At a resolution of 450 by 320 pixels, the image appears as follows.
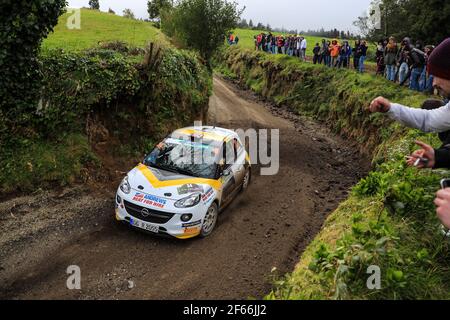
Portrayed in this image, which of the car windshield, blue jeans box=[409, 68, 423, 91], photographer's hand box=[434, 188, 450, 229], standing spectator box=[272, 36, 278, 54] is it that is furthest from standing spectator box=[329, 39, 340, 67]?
photographer's hand box=[434, 188, 450, 229]

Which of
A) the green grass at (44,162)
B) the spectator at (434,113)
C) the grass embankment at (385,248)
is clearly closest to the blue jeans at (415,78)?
the grass embankment at (385,248)

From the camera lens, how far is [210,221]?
873 centimetres

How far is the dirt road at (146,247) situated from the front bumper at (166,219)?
0.33 metres

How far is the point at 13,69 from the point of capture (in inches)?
376

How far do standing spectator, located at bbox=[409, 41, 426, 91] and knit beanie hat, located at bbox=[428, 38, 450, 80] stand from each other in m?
12.3

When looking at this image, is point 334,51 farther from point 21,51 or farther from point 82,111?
point 21,51

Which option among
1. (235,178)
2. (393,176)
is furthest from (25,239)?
(393,176)

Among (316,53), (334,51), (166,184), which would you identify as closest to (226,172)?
(166,184)

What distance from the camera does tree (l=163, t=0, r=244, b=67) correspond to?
21297mm

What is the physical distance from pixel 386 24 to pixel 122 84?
20872mm

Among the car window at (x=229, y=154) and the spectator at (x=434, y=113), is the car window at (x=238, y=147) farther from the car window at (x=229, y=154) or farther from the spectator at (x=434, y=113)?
the spectator at (x=434, y=113)

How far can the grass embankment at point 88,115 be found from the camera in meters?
10.1

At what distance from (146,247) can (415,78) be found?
12758 millimetres

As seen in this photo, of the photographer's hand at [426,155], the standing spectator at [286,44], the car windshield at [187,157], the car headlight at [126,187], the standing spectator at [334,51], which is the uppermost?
the standing spectator at [286,44]
